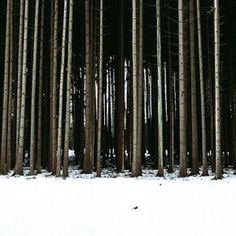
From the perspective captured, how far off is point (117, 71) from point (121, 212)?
10.8 meters

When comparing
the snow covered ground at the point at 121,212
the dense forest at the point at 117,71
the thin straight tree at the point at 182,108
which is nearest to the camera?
the snow covered ground at the point at 121,212

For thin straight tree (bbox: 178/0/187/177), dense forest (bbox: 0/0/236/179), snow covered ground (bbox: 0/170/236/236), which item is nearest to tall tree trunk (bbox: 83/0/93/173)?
dense forest (bbox: 0/0/236/179)

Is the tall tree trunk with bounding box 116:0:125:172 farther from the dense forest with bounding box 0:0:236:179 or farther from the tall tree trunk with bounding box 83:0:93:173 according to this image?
the tall tree trunk with bounding box 83:0:93:173

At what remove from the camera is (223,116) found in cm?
1781

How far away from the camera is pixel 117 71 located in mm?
16312

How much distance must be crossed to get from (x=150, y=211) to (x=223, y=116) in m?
12.7

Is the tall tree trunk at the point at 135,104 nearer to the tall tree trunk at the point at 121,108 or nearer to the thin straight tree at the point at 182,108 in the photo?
the thin straight tree at the point at 182,108

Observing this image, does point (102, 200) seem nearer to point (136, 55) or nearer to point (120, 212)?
point (120, 212)

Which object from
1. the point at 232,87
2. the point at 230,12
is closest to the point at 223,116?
the point at 232,87

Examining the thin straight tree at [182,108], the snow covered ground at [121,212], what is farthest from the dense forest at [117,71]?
the snow covered ground at [121,212]

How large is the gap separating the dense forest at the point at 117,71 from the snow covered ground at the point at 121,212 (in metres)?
3.67

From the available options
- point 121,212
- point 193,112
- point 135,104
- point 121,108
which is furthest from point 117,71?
point 121,212

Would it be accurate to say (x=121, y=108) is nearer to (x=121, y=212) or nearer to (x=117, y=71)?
(x=117, y=71)

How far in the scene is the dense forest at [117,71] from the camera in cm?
1190
